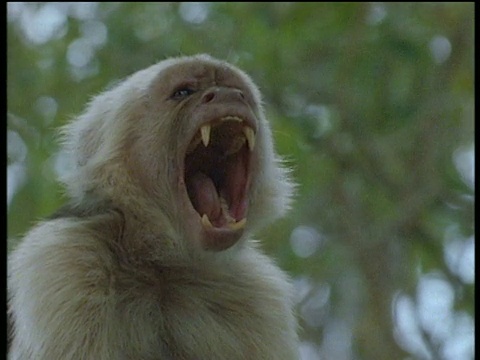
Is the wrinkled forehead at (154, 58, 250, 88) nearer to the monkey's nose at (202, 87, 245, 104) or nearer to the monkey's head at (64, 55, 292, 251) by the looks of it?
the monkey's head at (64, 55, 292, 251)

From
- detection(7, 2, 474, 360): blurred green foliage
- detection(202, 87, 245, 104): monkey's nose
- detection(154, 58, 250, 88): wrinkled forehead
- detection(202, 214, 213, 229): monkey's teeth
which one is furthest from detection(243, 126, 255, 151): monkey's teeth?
detection(7, 2, 474, 360): blurred green foliage

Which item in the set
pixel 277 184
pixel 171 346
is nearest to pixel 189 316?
pixel 171 346

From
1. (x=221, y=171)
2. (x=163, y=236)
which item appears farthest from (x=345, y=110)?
(x=163, y=236)

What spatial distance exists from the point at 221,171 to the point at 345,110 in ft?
13.3

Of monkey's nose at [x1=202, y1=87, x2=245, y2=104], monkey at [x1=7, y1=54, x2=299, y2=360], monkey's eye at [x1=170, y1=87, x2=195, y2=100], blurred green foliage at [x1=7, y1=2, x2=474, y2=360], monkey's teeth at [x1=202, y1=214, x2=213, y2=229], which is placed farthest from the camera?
blurred green foliage at [x1=7, y1=2, x2=474, y2=360]

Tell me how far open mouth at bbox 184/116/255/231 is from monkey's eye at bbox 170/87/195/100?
0.18 meters

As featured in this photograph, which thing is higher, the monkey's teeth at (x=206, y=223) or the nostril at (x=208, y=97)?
the nostril at (x=208, y=97)

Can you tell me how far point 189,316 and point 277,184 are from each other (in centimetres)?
85

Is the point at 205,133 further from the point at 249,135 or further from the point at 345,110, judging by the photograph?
the point at 345,110

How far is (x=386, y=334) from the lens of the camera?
7.99 m

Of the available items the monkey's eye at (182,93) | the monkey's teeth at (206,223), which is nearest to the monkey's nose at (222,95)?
the monkey's eye at (182,93)

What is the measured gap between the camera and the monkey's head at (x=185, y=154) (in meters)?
4.37

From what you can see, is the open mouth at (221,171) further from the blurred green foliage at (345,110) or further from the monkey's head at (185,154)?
the blurred green foliage at (345,110)

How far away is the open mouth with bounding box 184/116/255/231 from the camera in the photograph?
14.7 feet
